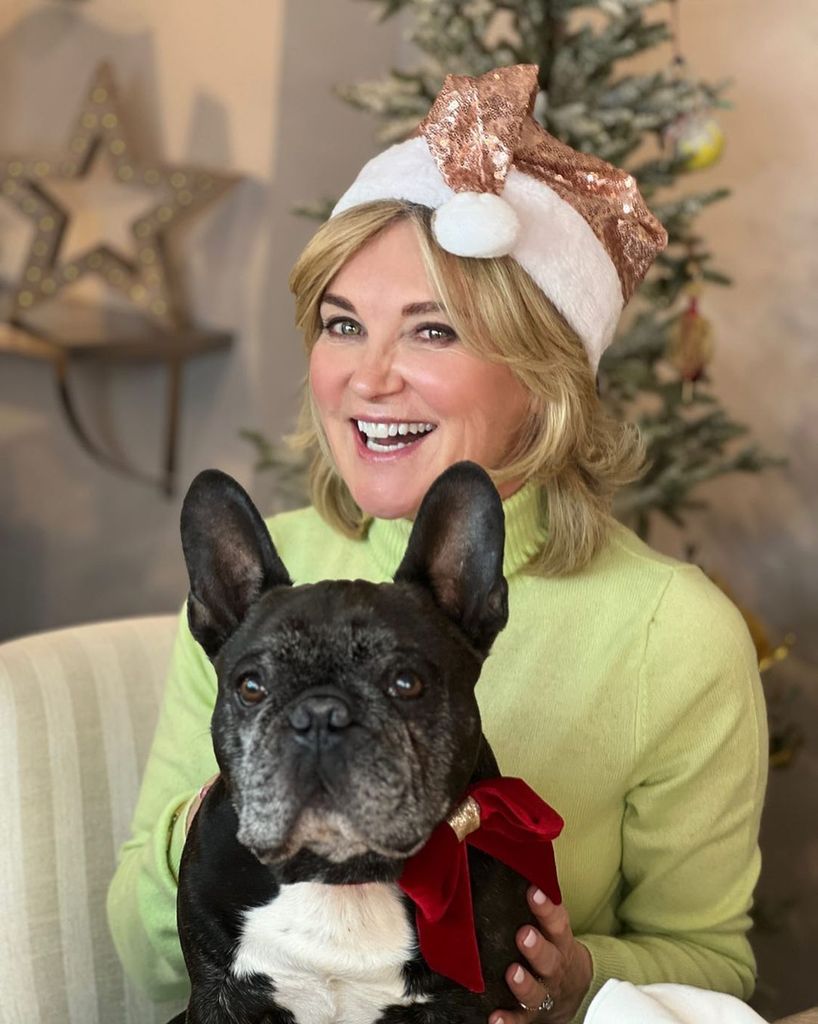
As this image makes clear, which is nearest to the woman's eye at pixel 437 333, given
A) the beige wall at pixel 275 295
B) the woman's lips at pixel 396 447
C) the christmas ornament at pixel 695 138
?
the woman's lips at pixel 396 447

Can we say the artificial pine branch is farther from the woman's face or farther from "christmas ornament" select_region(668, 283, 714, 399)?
the woman's face

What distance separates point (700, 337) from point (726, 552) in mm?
788

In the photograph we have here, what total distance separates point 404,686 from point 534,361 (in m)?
0.56

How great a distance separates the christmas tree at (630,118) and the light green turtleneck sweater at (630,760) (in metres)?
0.96

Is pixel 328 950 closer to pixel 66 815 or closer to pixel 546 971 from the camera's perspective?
pixel 546 971

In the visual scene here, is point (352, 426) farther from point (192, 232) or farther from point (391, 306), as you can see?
point (192, 232)

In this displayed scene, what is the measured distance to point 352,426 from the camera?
1.49 metres

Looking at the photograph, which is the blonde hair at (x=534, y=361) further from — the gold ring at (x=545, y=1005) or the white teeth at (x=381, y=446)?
the gold ring at (x=545, y=1005)

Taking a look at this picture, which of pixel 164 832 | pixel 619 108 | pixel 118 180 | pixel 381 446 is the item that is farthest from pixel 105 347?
Answer: pixel 164 832

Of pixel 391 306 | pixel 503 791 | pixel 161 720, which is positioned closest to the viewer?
pixel 503 791

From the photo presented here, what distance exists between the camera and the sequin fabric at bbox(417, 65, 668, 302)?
1.42 metres

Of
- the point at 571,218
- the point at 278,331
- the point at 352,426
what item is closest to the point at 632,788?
the point at 352,426

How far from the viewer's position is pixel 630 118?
2.25m

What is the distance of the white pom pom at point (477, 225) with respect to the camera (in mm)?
1371
